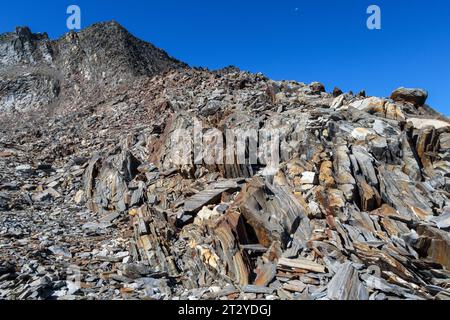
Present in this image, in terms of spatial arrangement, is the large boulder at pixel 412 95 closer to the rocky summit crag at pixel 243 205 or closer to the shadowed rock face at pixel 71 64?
the rocky summit crag at pixel 243 205

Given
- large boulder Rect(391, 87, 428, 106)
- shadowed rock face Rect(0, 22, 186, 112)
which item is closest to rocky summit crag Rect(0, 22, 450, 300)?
large boulder Rect(391, 87, 428, 106)

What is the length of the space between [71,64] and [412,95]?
1836 inches

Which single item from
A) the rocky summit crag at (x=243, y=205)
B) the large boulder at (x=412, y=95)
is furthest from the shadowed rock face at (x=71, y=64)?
the large boulder at (x=412, y=95)

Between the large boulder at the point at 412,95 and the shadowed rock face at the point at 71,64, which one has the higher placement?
the shadowed rock face at the point at 71,64

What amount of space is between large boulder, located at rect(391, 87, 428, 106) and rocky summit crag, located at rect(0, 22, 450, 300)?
0.06 m

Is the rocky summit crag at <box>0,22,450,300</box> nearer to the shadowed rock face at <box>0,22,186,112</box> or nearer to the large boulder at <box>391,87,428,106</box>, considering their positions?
the large boulder at <box>391,87,428,106</box>

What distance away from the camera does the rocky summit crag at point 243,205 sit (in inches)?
408

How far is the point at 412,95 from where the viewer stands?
69.7 ft

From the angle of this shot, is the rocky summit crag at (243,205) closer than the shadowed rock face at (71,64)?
Yes

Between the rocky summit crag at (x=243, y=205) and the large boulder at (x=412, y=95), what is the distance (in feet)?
0.21

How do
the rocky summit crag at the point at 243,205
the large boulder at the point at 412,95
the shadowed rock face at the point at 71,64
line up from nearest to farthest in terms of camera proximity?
the rocky summit crag at the point at 243,205
the large boulder at the point at 412,95
the shadowed rock face at the point at 71,64

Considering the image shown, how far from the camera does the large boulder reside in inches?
832
